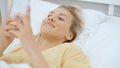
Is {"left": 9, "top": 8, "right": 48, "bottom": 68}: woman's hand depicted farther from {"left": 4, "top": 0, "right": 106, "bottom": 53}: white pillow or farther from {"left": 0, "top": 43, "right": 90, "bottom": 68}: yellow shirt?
{"left": 4, "top": 0, "right": 106, "bottom": 53}: white pillow

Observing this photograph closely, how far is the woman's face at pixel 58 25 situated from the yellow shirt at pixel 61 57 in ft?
0.29

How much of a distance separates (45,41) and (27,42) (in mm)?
367

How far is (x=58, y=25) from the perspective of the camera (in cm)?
123

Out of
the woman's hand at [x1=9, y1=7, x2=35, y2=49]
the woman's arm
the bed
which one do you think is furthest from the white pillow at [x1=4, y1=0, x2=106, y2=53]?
the woman's hand at [x1=9, y1=7, x2=35, y2=49]

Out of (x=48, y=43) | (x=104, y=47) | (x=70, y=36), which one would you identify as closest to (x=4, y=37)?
(x=48, y=43)

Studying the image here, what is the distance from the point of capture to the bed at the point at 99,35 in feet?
4.04

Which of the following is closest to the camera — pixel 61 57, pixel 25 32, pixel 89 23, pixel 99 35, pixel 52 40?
pixel 25 32

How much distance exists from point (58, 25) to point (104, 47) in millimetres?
313

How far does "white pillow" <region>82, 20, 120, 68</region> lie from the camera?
121cm

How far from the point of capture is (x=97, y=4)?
5.85 feet

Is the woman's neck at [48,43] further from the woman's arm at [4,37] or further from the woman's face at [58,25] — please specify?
the woman's arm at [4,37]

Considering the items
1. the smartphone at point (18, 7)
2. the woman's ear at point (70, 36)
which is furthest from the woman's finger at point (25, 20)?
the smartphone at point (18, 7)

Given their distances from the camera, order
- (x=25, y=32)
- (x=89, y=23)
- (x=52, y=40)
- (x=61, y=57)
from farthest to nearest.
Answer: (x=89, y=23) < (x=52, y=40) < (x=61, y=57) < (x=25, y=32)

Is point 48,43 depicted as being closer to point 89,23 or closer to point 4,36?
point 4,36
